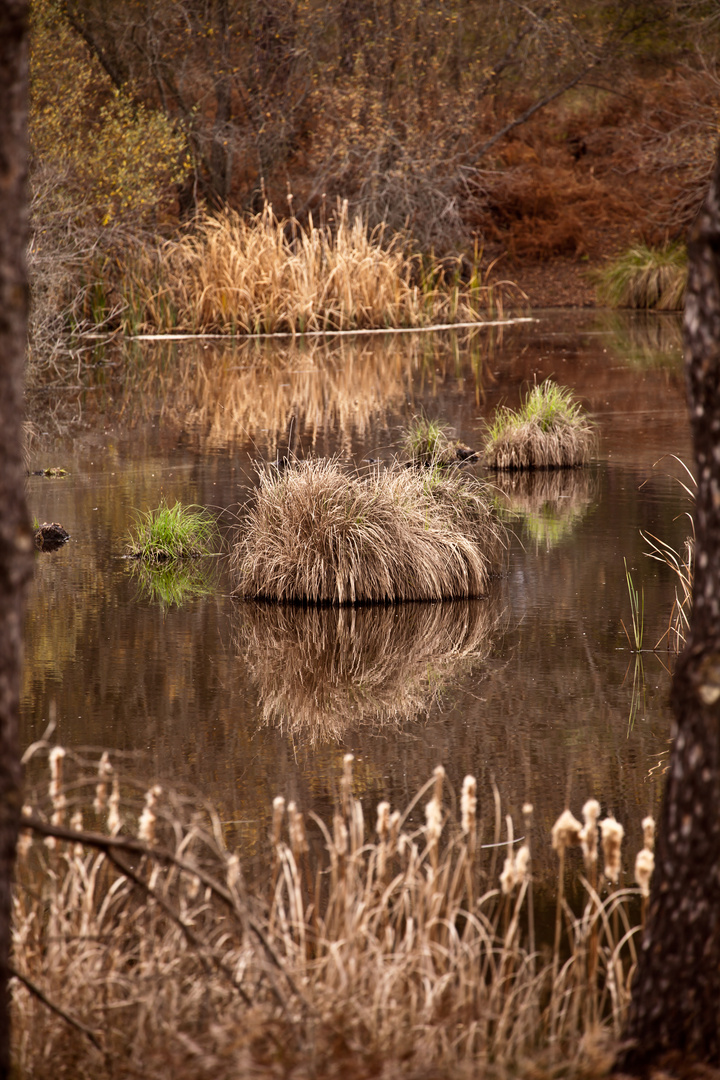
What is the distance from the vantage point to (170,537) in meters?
10.7

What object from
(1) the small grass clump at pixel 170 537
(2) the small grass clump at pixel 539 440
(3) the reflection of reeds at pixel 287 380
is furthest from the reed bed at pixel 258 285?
(1) the small grass clump at pixel 170 537

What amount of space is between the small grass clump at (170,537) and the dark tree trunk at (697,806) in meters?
7.73

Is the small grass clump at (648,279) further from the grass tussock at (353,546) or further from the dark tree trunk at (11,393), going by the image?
the dark tree trunk at (11,393)

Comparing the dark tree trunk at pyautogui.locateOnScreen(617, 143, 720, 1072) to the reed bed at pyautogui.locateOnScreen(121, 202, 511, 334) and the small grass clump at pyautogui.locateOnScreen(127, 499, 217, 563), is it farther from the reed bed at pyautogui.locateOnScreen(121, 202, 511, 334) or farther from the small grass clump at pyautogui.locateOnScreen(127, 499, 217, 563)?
the reed bed at pyautogui.locateOnScreen(121, 202, 511, 334)

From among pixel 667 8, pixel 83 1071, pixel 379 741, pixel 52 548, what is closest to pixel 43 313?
pixel 52 548

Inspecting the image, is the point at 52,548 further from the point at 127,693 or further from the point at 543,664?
the point at 543,664

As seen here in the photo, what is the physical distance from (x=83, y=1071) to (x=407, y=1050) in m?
0.76

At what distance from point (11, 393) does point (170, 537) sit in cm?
806

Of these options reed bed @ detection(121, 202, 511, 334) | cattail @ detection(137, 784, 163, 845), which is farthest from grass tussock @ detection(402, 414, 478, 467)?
reed bed @ detection(121, 202, 511, 334)

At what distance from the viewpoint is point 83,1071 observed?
337 centimetres

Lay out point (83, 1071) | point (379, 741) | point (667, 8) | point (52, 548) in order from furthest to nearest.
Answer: point (667, 8) < point (52, 548) < point (379, 741) < point (83, 1071)

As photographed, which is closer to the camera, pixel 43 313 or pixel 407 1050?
pixel 407 1050

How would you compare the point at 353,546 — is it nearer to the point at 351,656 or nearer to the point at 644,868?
the point at 351,656

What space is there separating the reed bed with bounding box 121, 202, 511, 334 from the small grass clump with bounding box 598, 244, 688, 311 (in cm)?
641
